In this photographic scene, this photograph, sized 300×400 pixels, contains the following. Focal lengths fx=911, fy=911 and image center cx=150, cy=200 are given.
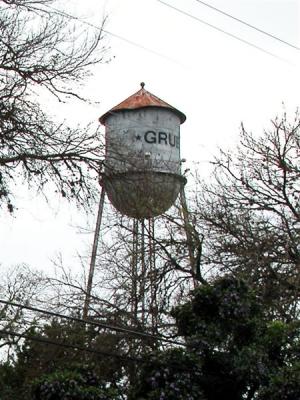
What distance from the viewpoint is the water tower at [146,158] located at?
1730cm

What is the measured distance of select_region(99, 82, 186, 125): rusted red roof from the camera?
24.5m

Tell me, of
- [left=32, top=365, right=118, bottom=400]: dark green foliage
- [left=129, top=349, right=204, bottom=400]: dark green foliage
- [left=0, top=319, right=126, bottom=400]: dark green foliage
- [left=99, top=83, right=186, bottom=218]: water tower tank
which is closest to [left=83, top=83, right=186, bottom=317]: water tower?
[left=99, top=83, right=186, bottom=218]: water tower tank

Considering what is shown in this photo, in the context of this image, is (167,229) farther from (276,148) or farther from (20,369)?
(20,369)

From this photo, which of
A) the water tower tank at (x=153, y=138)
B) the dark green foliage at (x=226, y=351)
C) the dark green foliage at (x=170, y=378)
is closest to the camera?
the dark green foliage at (x=170, y=378)

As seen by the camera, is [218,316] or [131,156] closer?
[131,156]

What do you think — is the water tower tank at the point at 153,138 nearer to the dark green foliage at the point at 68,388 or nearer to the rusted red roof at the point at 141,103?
the rusted red roof at the point at 141,103

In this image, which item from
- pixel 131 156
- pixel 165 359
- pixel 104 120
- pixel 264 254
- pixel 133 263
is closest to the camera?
pixel 131 156

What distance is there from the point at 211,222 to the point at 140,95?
21.0ft

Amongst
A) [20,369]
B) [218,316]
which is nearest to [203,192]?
[218,316]

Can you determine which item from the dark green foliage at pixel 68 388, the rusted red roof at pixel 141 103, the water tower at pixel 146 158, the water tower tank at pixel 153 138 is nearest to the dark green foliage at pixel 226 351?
the dark green foliage at pixel 68 388

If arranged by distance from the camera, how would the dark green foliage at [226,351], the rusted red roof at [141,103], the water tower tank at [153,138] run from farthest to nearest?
1. the rusted red roof at [141,103]
2. the water tower tank at [153,138]
3. the dark green foliage at [226,351]

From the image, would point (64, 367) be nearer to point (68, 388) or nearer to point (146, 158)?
point (68, 388)

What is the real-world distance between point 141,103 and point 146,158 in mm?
3617

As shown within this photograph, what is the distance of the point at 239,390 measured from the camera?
17.4 meters
